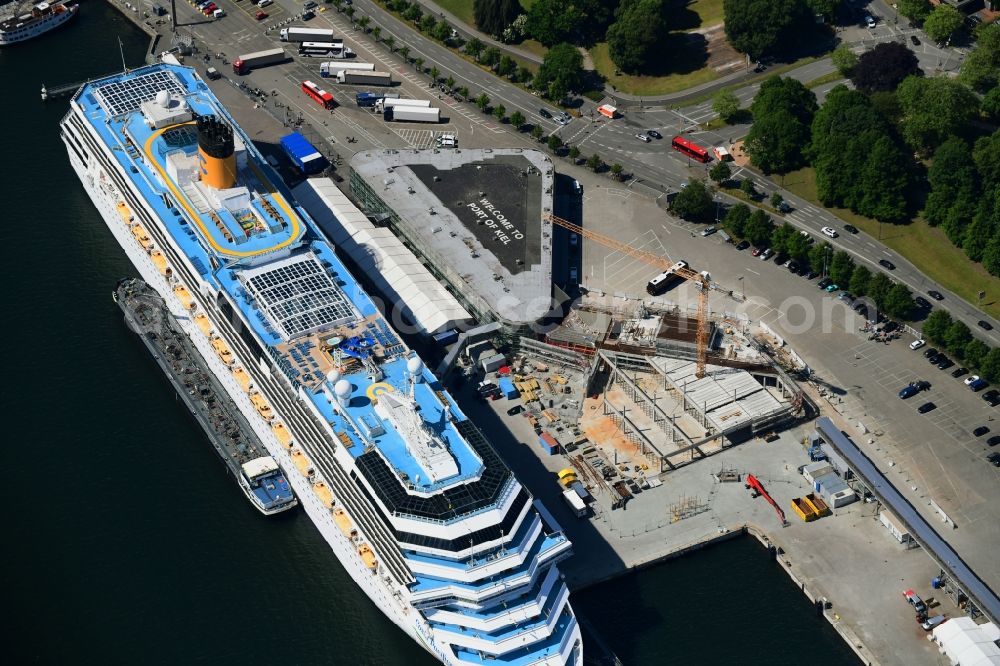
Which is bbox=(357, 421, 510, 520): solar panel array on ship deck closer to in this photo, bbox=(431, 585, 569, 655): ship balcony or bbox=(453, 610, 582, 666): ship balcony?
bbox=(431, 585, 569, 655): ship balcony

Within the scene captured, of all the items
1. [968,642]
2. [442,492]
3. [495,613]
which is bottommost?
[968,642]

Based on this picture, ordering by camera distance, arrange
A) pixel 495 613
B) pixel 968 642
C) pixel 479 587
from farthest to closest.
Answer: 1. pixel 968 642
2. pixel 495 613
3. pixel 479 587

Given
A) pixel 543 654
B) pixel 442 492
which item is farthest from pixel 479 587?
pixel 442 492

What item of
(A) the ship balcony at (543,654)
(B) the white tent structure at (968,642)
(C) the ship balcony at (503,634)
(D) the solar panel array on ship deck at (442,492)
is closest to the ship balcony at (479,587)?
(C) the ship balcony at (503,634)

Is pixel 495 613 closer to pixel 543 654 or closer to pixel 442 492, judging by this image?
pixel 543 654

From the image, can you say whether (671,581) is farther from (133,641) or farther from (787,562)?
(133,641)
